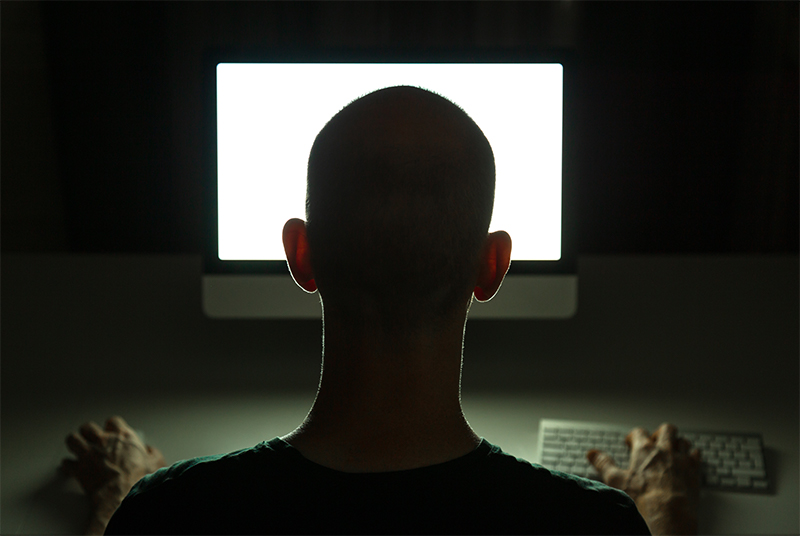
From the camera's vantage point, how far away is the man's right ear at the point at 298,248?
1.71 ft

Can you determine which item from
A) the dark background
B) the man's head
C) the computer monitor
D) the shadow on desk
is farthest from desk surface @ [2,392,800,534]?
the dark background

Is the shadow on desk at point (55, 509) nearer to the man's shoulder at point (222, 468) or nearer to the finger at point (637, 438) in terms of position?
the man's shoulder at point (222, 468)

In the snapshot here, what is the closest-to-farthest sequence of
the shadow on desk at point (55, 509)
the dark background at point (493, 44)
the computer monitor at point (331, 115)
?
the shadow on desk at point (55, 509)
the computer monitor at point (331, 115)
the dark background at point (493, 44)

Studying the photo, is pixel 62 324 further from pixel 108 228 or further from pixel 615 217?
pixel 615 217

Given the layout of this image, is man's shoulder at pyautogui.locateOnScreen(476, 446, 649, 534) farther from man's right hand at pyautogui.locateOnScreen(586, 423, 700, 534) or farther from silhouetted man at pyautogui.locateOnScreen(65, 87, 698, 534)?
man's right hand at pyautogui.locateOnScreen(586, 423, 700, 534)

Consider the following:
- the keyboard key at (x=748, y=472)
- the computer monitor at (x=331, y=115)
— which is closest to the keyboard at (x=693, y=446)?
the keyboard key at (x=748, y=472)

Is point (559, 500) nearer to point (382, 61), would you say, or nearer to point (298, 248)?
point (298, 248)

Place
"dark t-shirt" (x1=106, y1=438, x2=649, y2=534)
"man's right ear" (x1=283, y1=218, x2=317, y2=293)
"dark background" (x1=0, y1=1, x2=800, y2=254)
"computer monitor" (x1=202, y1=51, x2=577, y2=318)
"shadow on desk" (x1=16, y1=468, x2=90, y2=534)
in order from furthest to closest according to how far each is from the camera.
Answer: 1. "dark background" (x1=0, y1=1, x2=800, y2=254)
2. "computer monitor" (x1=202, y1=51, x2=577, y2=318)
3. "shadow on desk" (x1=16, y1=468, x2=90, y2=534)
4. "man's right ear" (x1=283, y1=218, x2=317, y2=293)
5. "dark t-shirt" (x1=106, y1=438, x2=649, y2=534)

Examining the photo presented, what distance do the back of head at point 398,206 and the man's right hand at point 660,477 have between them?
1.33 feet

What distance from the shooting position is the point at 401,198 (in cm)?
45

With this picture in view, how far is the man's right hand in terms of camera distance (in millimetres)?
696

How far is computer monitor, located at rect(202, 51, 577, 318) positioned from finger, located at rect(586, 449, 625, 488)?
31 centimetres

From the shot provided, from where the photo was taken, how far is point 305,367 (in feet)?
3.55

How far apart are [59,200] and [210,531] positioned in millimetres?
1595
